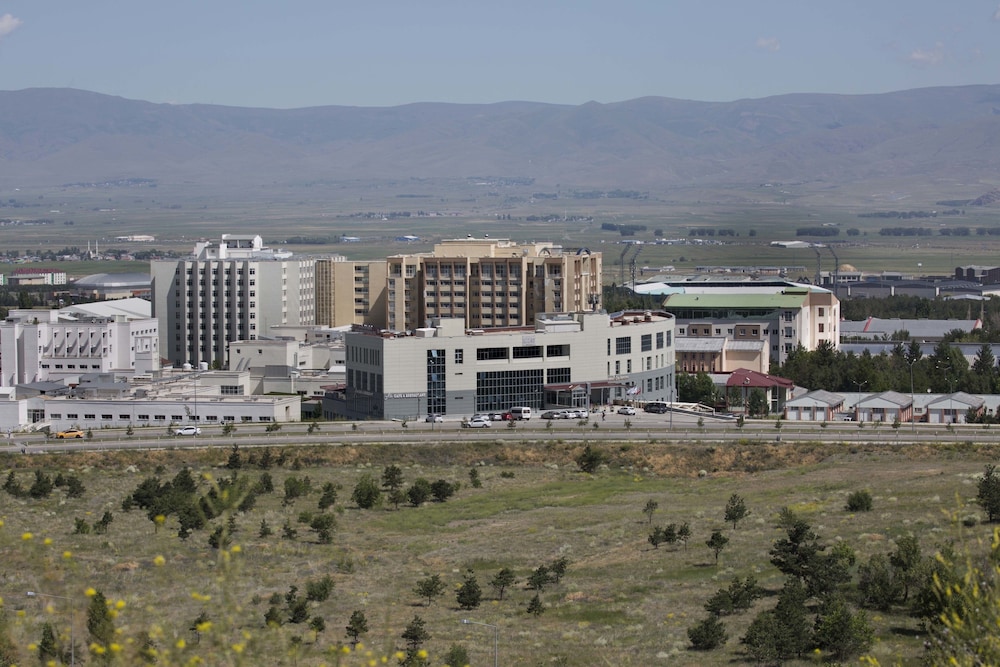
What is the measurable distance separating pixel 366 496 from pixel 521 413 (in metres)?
18.4

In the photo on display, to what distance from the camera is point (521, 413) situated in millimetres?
62531

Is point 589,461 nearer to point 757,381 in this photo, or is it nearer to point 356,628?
point 757,381

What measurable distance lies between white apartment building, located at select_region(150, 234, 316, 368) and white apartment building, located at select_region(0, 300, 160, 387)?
7.14 meters

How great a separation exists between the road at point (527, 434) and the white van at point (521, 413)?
125 centimetres

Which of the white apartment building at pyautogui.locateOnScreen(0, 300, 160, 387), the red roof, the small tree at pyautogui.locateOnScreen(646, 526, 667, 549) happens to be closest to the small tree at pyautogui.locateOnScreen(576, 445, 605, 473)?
the small tree at pyautogui.locateOnScreen(646, 526, 667, 549)

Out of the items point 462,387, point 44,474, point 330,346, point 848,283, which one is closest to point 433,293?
point 330,346

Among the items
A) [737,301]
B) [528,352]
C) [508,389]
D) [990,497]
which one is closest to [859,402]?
[528,352]

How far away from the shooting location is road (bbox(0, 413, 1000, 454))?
54625mm

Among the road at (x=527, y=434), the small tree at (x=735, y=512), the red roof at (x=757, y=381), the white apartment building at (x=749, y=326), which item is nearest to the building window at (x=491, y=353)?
the road at (x=527, y=434)

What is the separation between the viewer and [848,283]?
14862 cm

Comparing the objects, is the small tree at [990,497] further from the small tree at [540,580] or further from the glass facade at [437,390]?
the glass facade at [437,390]

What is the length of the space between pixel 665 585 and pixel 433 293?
2063 inches

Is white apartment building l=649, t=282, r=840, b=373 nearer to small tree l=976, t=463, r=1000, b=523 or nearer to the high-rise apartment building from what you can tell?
the high-rise apartment building

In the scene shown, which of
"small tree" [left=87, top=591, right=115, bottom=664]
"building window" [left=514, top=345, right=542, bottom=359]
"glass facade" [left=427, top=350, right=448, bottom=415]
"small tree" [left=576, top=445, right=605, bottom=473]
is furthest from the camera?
"building window" [left=514, top=345, right=542, bottom=359]
